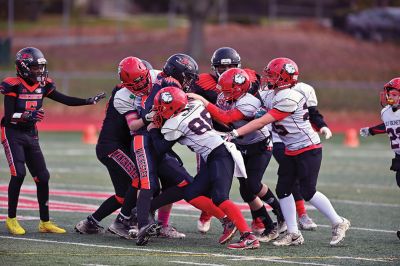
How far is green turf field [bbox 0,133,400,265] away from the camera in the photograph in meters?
8.33

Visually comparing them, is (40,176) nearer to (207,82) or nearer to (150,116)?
(150,116)

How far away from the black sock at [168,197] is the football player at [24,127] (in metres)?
1.08

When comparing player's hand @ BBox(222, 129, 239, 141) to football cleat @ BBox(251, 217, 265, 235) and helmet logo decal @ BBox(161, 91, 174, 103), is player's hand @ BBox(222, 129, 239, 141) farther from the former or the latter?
football cleat @ BBox(251, 217, 265, 235)

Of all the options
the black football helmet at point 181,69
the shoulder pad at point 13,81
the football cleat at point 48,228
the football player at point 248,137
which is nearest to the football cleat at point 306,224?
the football player at point 248,137

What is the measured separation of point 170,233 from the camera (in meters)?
9.77

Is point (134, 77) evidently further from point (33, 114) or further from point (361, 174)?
point (361, 174)

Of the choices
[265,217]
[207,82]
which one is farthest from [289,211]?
[207,82]

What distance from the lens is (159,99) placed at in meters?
8.99

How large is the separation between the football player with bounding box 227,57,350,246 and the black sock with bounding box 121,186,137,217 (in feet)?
4.73

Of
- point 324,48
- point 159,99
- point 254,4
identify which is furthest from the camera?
point 254,4

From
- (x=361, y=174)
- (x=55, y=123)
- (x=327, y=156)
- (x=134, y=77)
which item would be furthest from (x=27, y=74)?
(x=55, y=123)

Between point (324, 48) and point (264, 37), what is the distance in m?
2.09

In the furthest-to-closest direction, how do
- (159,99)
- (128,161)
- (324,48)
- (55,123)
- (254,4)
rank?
1. (254,4)
2. (324,48)
3. (55,123)
4. (128,161)
5. (159,99)

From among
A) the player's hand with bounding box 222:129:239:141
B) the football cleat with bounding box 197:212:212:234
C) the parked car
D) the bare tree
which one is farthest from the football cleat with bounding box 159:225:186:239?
the parked car
